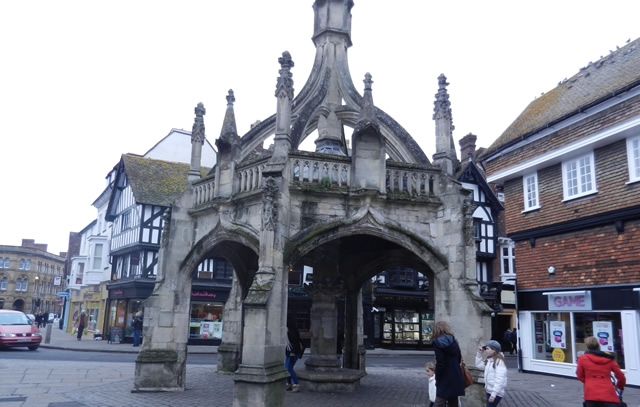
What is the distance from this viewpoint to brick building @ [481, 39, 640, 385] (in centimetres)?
1415

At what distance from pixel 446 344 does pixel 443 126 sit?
616 centimetres

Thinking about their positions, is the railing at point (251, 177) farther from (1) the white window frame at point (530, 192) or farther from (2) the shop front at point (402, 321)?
(2) the shop front at point (402, 321)

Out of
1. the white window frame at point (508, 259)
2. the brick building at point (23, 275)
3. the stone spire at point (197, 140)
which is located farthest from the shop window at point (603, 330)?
the brick building at point (23, 275)

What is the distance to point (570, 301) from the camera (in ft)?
53.0

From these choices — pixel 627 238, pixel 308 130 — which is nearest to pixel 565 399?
pixel 627 238

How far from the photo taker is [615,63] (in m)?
17.1

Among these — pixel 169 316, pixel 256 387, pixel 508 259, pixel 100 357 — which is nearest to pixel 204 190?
pixel 169 316

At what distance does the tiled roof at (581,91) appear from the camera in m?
15.2

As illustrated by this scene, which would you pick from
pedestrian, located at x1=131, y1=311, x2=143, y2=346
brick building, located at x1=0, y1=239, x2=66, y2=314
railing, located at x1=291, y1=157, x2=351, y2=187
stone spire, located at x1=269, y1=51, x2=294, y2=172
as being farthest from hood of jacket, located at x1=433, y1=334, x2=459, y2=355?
brick building, located at x1=0, y1=239, x2=66, y2=314

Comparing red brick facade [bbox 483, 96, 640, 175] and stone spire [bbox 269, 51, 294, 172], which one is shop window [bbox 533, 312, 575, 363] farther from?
stone spire [bbox 269, 51, 294, 172]

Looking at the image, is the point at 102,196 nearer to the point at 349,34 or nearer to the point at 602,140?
the point at 349,34

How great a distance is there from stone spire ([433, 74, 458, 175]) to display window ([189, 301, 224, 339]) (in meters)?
21.3

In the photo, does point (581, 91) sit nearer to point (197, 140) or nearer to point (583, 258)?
point (583, 258)

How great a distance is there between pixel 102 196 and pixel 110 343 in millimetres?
15444
